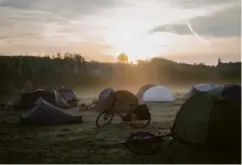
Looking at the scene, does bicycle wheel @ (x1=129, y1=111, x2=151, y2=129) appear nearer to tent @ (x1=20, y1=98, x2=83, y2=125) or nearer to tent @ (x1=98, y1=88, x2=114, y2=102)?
tent @ (x1=98, y1=88, x2=114, y2=102)

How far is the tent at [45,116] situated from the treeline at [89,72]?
14.2 inches

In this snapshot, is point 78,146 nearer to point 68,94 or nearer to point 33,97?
point 68,94

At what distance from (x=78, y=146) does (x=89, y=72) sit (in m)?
1.44

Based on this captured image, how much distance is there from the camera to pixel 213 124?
453cm

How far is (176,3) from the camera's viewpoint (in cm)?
511

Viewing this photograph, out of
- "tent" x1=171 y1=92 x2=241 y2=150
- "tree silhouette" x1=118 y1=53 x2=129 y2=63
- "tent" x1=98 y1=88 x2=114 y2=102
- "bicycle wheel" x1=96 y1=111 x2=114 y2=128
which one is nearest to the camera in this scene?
"tent" x1=171 y1=92 x2=241 y2=150

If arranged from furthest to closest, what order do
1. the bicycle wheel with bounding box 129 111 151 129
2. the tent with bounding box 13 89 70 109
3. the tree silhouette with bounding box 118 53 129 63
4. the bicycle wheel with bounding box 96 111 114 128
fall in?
the tent with bounding box 13 89 70 109 < the bicycle wheel with bounding box 96 111 114 128 < the bicycle wheel with bounding box 129 111 151 129 < the tree silhouette with bounding box 118 53 129 63

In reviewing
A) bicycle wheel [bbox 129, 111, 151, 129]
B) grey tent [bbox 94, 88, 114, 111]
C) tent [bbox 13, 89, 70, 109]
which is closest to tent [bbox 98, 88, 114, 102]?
grey tent [bbox 94, 88, 114, 111]

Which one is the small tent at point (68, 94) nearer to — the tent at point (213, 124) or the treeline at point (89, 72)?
the treeline at point (89, 72)

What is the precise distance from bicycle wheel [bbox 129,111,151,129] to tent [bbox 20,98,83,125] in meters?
0.92

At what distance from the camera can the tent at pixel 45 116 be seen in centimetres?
618

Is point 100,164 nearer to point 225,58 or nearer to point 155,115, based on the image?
point 225,58

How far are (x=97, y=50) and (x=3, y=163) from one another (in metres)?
1.91

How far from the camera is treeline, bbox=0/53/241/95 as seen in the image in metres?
5.45
